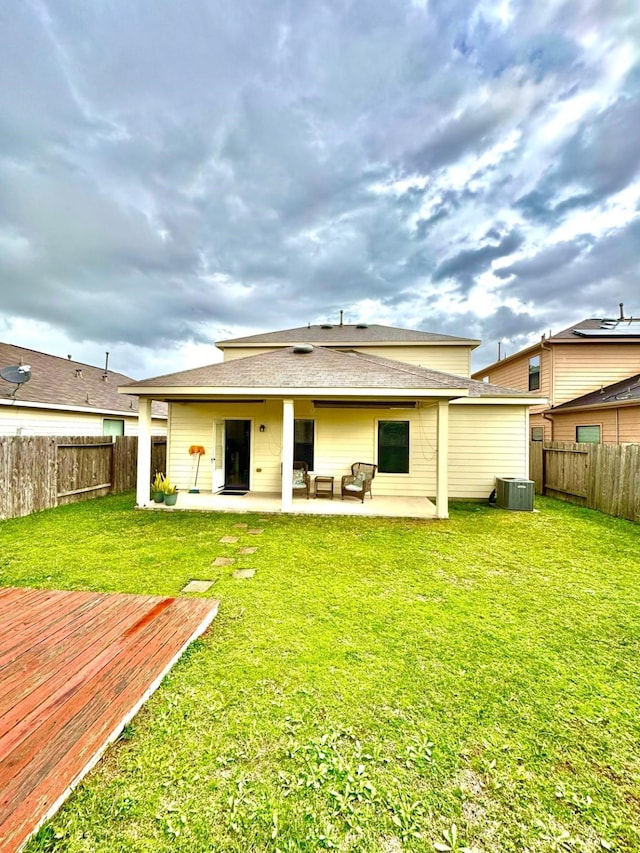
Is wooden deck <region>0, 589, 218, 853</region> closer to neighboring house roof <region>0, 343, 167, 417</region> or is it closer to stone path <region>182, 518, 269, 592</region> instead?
stone path <region>182, 518, 269, 592</region>

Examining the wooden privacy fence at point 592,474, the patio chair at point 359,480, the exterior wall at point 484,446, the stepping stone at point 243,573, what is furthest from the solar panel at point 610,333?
the stepping stone at point 243,573

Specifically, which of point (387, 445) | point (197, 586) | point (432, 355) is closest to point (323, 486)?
point (387, 445)

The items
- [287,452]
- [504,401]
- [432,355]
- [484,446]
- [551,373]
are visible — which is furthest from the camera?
[551,373]

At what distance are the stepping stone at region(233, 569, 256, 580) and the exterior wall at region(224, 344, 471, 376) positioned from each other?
9691 mm

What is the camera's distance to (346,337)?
13.8 m

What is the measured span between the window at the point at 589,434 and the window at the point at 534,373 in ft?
8.36

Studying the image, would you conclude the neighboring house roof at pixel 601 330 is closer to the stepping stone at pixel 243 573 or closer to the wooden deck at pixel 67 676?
the stepping stone at pixel 243 573

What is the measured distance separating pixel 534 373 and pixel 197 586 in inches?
597

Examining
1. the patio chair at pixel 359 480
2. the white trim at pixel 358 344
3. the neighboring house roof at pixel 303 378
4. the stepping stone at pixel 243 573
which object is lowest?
the stepping stone at pixel 243 573

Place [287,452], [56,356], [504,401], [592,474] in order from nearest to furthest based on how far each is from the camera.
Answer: [287,452] → [592,474] → [504,401] → [56,356]

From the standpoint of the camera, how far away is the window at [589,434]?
11711 millimetres

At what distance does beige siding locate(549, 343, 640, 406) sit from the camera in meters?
13.1

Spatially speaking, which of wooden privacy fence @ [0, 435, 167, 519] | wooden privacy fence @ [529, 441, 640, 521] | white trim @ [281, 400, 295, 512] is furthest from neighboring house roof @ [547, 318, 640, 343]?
wooden privacy fence @ [0, 435, 167, 519]

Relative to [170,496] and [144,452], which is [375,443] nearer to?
[170,496]
